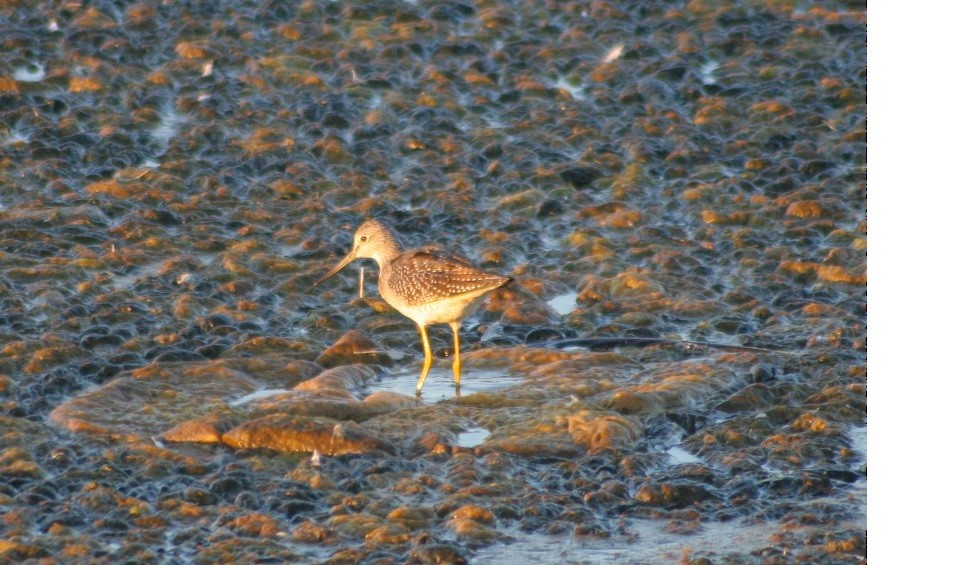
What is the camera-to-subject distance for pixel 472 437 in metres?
6.29

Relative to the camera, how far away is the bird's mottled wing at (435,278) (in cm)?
697

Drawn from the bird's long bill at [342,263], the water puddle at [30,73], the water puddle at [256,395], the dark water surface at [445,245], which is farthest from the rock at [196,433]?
the water puddle at [30,73]

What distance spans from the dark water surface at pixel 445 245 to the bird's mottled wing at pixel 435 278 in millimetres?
350

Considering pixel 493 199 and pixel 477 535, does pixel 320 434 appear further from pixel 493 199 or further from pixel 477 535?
pixel 493 199

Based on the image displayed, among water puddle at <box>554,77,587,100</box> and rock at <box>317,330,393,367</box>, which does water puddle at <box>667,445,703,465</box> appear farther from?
water puddle at <box>554,77,587,100</box>

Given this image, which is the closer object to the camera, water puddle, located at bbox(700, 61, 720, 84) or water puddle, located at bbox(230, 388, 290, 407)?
water puddle, located at bbox(230, 388, 290, 407)

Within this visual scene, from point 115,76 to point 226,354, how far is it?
3683 millimetres

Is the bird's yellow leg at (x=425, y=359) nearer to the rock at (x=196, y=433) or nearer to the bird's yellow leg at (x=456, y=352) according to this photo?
the bird's yellow leg at (x=456, y=352)

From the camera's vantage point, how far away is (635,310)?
7.70m

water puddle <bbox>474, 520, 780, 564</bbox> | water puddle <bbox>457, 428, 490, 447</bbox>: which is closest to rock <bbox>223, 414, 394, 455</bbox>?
water puddle <bbox>457, 428, 490, 447</bbox>

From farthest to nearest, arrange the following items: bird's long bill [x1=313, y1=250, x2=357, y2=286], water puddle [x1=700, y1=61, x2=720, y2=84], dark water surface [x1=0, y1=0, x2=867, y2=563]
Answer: water puddle [x1=700, y1=61, x2=720, y2=84] < bird's long bill [x1=313, y1=250, x2=357, y2=286] < dark water surface [x1=0, y1=0, x2=867, y2=563]

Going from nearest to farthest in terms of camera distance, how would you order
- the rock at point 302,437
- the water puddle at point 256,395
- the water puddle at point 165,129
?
1. the rock at point 302,437
2. the water puddle at point 256,395
3. the water puddle at point 165,129

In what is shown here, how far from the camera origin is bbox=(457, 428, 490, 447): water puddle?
620cm

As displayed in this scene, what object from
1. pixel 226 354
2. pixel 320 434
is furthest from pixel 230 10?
pixel 320 434
